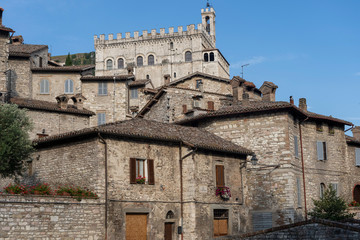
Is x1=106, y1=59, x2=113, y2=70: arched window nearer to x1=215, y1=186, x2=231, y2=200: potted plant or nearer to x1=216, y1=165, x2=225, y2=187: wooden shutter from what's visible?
x1=216, y1=165, x2=225, y2=187: wooden shutter

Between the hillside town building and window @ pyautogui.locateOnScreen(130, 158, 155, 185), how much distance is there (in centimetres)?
5

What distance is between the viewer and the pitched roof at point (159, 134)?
24.6m

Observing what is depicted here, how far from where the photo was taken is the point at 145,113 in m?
46.5

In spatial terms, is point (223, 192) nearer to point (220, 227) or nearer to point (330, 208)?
point (220, 227)

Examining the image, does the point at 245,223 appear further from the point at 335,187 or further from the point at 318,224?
the point at 318,224

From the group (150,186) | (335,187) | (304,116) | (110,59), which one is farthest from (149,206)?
(110,59)

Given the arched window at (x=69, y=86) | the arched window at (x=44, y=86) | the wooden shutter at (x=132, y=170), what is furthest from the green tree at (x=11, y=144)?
the arched window at (x=69, y=86)

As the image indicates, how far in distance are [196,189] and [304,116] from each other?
32.4 ft

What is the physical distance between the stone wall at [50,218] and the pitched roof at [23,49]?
29.9 metres

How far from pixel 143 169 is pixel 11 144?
22.5ft

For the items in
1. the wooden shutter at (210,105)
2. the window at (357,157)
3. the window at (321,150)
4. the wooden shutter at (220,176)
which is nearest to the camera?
the wooden shutter at (220,176)

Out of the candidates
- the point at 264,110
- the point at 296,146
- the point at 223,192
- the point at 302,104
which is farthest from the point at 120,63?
the point at 223,192

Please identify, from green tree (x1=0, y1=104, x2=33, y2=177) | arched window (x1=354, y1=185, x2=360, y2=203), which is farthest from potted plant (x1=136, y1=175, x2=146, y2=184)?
arched window (x1=354, y1=185, x2=360, y2=203)

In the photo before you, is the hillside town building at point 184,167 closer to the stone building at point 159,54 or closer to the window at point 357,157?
the window at point 357,157
